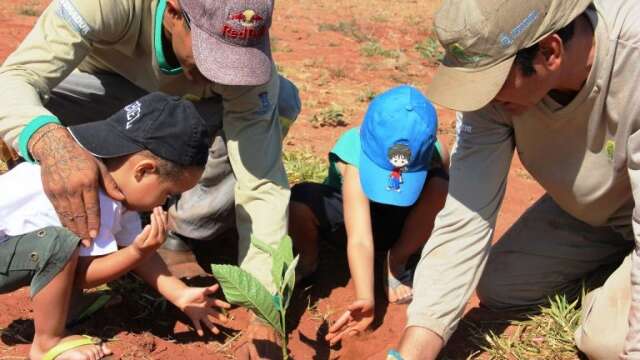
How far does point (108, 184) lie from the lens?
2379 mm

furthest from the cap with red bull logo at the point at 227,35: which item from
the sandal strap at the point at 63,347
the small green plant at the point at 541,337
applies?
the small green plant at the point at 541,337

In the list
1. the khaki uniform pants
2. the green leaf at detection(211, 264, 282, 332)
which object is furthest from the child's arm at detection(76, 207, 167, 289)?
the khaki uniform pants

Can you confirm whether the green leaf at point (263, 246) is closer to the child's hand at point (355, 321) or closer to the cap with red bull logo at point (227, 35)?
the child's hand at point (355, 321)

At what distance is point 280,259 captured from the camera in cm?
241

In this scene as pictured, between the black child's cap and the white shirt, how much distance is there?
0.52 feet

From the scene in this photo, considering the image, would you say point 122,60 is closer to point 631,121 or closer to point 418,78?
point 631,121

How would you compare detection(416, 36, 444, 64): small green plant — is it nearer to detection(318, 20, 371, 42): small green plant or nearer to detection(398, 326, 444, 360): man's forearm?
detection(318, 20, 371, 42): small green plant

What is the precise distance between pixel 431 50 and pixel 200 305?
456cm

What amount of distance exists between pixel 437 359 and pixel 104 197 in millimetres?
1197

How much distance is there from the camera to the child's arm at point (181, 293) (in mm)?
2514

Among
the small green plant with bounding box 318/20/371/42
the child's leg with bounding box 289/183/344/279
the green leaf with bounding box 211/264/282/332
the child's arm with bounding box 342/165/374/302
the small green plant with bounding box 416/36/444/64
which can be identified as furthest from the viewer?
the small green plant with bounding box 318/20/371/42

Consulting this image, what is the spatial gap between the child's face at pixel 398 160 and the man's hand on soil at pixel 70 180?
1003mm

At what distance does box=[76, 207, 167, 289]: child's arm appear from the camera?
2334mm

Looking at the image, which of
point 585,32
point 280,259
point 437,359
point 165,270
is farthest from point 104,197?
point 585,32
